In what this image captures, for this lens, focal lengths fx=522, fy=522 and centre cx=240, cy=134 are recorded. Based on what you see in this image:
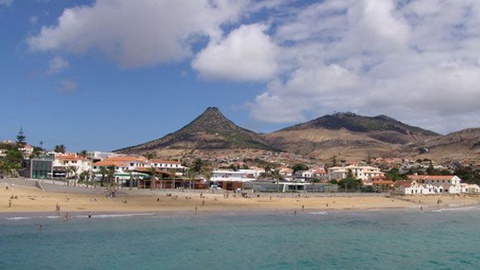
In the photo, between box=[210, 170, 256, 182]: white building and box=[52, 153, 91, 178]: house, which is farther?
box=[210, 170, 256, 182]: white building

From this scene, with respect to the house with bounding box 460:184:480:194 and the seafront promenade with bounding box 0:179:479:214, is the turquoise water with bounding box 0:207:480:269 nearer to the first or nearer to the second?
the seafront promenade with bounding box 0:179:479:214

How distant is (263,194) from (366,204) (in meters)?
15.4

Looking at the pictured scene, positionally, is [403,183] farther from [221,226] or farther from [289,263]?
[289,263]

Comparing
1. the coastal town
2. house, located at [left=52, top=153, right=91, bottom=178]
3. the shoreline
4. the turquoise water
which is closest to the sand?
the shoreline

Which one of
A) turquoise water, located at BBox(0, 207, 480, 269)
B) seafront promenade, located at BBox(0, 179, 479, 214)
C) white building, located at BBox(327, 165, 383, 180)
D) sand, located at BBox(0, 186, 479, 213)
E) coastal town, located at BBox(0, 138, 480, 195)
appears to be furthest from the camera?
white building, located at BBox(327, 165, 383, 180)

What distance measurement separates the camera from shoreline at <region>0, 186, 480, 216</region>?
52344 mm

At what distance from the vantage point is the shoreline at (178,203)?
172 feet

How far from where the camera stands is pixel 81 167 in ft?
353

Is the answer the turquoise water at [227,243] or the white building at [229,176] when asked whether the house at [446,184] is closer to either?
the white building at [229,176]

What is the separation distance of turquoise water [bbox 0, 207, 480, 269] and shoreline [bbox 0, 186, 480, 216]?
424cm

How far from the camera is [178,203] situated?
61875 mm

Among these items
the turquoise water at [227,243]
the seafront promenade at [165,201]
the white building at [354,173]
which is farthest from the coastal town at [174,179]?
the turquoise water at [227,243]

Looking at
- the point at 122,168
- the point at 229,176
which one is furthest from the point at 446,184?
the point at 122,168

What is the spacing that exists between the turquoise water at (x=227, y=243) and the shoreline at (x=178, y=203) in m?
4.24
